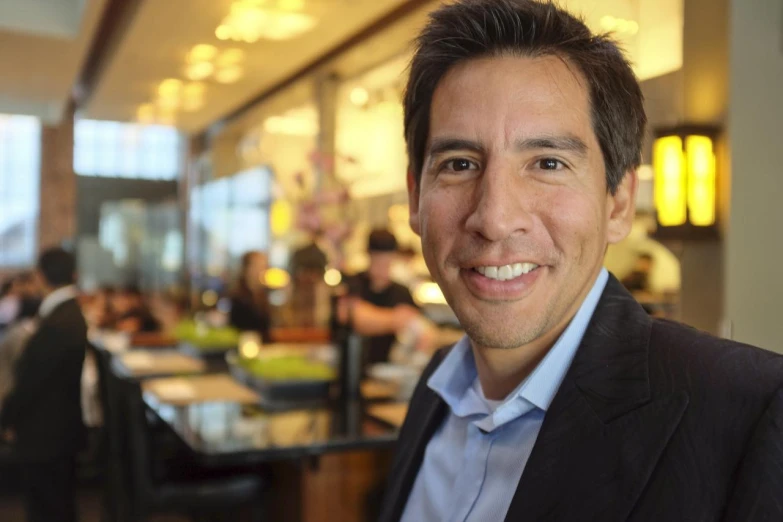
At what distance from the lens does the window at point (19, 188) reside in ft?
38.9

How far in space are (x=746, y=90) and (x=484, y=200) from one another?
0.39 metres

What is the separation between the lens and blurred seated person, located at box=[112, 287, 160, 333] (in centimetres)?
621

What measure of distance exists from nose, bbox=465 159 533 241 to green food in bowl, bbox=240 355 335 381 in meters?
2.21

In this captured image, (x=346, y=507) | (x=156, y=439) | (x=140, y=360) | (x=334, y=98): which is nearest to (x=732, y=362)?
(x=346, y=507)

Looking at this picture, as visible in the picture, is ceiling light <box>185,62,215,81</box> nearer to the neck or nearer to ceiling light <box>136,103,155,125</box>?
ceiling light <box>136,103,155,125</box>

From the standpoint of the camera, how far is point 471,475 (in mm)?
1049

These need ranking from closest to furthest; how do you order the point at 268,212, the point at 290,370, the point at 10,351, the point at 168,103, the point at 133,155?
the point at 290,370 < the point at 10,351 < the point at 168,103 < the point at 268,212 < the point at 133,155

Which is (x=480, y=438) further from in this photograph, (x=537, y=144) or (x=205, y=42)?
(x=205, y=42)

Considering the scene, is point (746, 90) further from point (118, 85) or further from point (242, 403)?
point (118, 85)

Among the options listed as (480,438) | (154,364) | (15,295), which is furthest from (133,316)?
(480,438)

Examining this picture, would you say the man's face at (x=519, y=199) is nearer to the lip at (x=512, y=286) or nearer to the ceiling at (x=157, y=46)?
the lip at (x=512, y=286)

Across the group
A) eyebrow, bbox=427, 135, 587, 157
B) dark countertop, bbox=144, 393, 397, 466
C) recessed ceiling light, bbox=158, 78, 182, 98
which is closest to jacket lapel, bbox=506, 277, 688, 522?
eyebrow, bbox=427, 135, 587, 157

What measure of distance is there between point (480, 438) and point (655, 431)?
33cm

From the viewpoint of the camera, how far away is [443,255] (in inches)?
38.6
